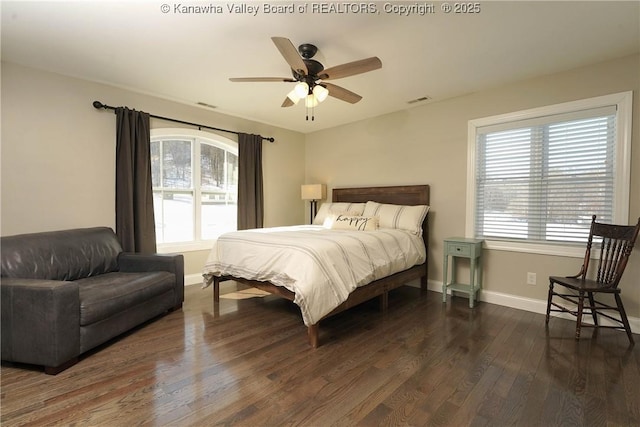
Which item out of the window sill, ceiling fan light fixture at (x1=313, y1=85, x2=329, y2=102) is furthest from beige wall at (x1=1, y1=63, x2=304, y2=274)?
the window sill

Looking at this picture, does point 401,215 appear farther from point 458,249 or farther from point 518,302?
point 518,302

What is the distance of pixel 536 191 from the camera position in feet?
10.7

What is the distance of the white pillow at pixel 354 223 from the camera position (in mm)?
3684

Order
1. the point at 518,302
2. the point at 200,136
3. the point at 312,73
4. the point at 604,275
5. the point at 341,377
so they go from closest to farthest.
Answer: the point at 341,377 < the point at 312,73 < the point at 604,275 < the point at 518,302 < the point at 200,136

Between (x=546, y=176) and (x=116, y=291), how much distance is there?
167 inches

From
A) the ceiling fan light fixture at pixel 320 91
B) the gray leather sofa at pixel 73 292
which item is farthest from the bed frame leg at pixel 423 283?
the gray leather sofa at pixel 73 292

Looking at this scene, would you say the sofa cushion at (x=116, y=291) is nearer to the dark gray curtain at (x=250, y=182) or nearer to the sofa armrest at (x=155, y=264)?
the sofa armrest at (x=155, y=264)

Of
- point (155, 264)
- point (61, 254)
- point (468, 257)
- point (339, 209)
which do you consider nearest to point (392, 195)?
point (339, 209)

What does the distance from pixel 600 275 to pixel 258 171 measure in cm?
431

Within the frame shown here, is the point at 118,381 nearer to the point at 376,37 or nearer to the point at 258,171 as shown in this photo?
the point at 376,37

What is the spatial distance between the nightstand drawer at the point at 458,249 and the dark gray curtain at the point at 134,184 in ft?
11.9

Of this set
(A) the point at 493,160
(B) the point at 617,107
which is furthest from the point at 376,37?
(B) the point at 617,107

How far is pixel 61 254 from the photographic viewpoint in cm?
274

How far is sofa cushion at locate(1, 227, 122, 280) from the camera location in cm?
246
